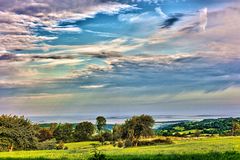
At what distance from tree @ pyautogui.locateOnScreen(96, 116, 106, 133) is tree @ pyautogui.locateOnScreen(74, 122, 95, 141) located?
925 mm

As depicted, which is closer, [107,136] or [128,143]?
[128,143]

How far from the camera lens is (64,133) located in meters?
68.7

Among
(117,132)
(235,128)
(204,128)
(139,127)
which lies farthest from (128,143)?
(235,128)

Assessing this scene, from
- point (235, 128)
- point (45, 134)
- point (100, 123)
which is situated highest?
point (100, 123)

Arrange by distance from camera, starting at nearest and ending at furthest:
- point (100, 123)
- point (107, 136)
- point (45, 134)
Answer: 1. point (107, 136)
2. point (100, 123)
3. point (45, 134)

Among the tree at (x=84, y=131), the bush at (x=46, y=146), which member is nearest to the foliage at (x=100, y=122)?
the tree at (x=84, y=131)

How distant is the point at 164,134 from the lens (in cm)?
5188

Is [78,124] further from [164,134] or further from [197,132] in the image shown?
[197,132]

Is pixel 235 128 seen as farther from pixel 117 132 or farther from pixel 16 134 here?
pixel 16 134

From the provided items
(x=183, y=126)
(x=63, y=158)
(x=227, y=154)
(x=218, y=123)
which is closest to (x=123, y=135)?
(x=183, y=126)

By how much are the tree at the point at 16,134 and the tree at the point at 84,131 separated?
1137 cm

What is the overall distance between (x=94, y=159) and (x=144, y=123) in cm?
3983

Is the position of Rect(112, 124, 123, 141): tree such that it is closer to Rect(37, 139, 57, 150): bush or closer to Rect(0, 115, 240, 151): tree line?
Rect(0, 115, 240, 151): tree line

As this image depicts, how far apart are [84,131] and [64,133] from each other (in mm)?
3956
